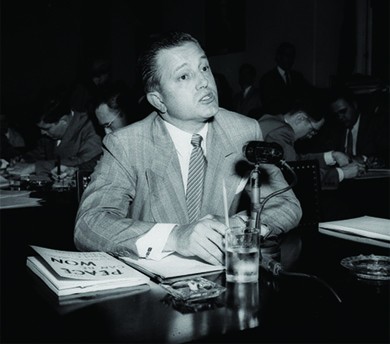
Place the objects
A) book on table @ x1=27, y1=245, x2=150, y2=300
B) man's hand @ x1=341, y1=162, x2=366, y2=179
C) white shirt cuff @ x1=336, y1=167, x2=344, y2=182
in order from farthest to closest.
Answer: man's hand @ x1=341, y1=162, x2=366, y2=179, white shirt cuff @ x1=336, y1=167, x2=344, y2=182, book on table @ x1=27, y1=245, x2=150, y2=300

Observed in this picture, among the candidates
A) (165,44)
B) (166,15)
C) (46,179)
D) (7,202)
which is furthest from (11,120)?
(165,44)

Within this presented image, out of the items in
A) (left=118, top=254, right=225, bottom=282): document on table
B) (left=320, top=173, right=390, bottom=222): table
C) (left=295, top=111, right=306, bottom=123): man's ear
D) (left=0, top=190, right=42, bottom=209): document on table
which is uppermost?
(left=295, top=111, right=306, bottom=123): man's ear

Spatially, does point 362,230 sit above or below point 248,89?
below

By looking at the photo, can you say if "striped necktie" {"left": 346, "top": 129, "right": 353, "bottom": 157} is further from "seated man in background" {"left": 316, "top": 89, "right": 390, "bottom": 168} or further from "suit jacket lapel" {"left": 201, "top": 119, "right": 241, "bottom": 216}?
"suit jacket lapel" {"left": 201, "top": 119, "right": 241, "bottom": 216}

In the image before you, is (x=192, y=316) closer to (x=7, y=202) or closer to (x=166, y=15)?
(x=7, y=202)

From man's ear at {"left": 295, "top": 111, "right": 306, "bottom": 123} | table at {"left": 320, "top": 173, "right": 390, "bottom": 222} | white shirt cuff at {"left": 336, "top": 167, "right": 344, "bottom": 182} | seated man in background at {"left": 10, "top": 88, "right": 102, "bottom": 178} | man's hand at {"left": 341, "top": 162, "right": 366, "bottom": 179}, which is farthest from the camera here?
seated man in background at {"left": 10, "top": 88, "right": 102, "bottom": 178}

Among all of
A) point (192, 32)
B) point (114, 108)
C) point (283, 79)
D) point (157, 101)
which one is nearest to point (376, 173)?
point (114, 108)

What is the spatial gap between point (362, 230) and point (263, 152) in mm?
547

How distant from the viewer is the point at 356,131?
4680mm

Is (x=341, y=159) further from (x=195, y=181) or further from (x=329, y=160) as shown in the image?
(x=195, y=181)

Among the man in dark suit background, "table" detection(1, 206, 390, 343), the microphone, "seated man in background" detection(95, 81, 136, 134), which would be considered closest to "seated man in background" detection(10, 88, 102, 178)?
"seated man in background" detection(95, 81, 136, 134)

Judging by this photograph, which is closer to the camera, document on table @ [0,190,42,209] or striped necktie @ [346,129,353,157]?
document on table @ [0,190,42,209]

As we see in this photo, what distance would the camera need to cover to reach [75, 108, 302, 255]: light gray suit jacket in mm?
1581

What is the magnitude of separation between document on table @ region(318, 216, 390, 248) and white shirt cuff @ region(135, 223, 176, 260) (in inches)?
22.9
